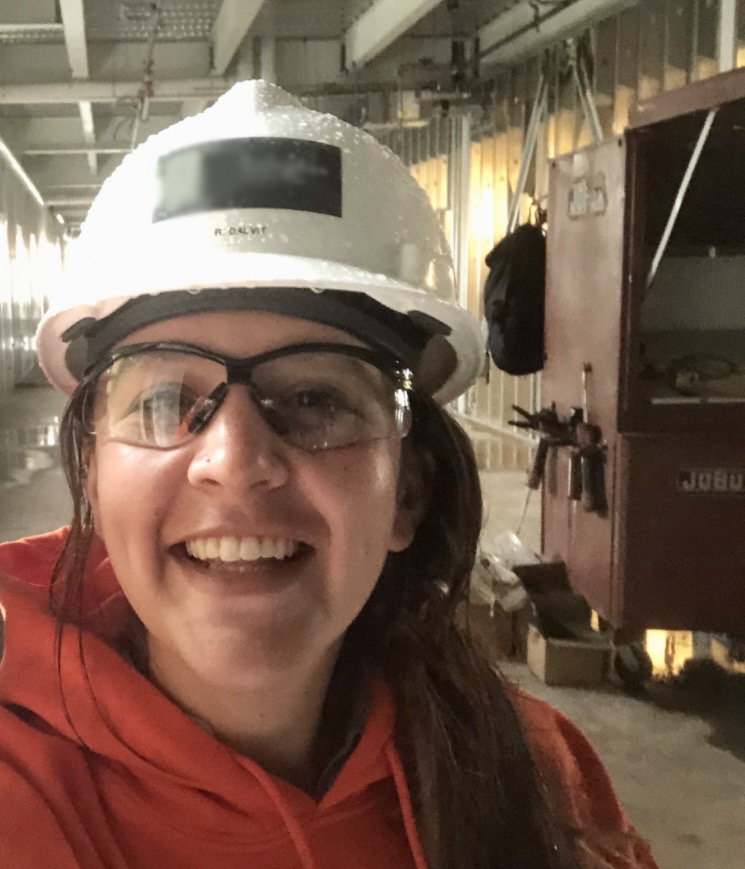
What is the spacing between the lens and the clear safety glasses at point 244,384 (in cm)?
85

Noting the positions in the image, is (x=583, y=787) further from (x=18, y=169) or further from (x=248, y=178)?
(x=18, y=169)

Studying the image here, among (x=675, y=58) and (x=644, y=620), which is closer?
(x=644, y=620)

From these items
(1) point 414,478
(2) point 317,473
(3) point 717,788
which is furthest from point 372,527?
(3) point 717,788

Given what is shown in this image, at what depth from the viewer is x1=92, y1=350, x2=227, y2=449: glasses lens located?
0.85 meters

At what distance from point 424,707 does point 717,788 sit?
5.57ft

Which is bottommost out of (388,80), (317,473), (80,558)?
(80,558)

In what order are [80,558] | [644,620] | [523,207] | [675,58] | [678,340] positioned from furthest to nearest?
[523,207]
[675,58]
[678,340]
[644,620]
[80,558]

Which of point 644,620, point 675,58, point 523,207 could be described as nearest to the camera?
point 644,620

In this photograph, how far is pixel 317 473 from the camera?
0.85 m

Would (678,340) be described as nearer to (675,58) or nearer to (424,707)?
(675,58)

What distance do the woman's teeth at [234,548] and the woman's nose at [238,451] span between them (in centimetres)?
5

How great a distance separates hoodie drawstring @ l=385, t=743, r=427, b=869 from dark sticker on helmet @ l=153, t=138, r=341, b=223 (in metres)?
0.60

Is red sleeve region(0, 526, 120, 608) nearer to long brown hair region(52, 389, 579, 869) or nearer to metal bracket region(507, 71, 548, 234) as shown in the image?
long brown hair region(52, 389, 579, 869)

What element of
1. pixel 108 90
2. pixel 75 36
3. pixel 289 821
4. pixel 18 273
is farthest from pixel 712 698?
pixel 18 273
